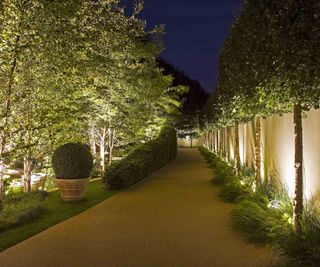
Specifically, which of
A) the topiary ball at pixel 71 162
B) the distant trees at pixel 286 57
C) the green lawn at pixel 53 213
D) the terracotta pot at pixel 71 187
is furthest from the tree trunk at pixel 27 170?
the distant trees at pixel 286 57

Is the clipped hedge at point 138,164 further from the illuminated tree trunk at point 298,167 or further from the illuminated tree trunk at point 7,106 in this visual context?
the illuminated tree trunk at point 298,167

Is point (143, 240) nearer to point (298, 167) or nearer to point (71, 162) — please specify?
point (298, 167)

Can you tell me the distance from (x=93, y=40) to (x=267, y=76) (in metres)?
6.56

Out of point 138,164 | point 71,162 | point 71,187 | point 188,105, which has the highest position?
point 188,105

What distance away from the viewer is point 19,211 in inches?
368

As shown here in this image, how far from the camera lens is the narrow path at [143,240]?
20.2ft

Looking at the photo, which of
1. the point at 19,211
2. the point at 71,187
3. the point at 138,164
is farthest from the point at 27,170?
the point at 138,164

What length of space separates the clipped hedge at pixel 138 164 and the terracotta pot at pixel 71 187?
2065 mm

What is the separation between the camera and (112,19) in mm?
15094

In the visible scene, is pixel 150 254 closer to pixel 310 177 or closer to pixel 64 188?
A: pixel 310 177

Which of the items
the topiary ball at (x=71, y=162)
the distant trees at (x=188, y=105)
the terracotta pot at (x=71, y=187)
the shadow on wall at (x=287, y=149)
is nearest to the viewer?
the shadow on wall at (x=287, y=149)

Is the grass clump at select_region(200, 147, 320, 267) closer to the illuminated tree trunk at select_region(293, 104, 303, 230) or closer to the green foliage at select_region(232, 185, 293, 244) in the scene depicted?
the green foliage at select_region(232, 185, 293, 244)

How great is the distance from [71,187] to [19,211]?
2325mm

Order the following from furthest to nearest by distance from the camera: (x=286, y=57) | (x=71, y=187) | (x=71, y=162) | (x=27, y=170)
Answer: (x=27, y=170)
(x=71, y=187)
(x=71, y=162)
(x=286, y=57)
